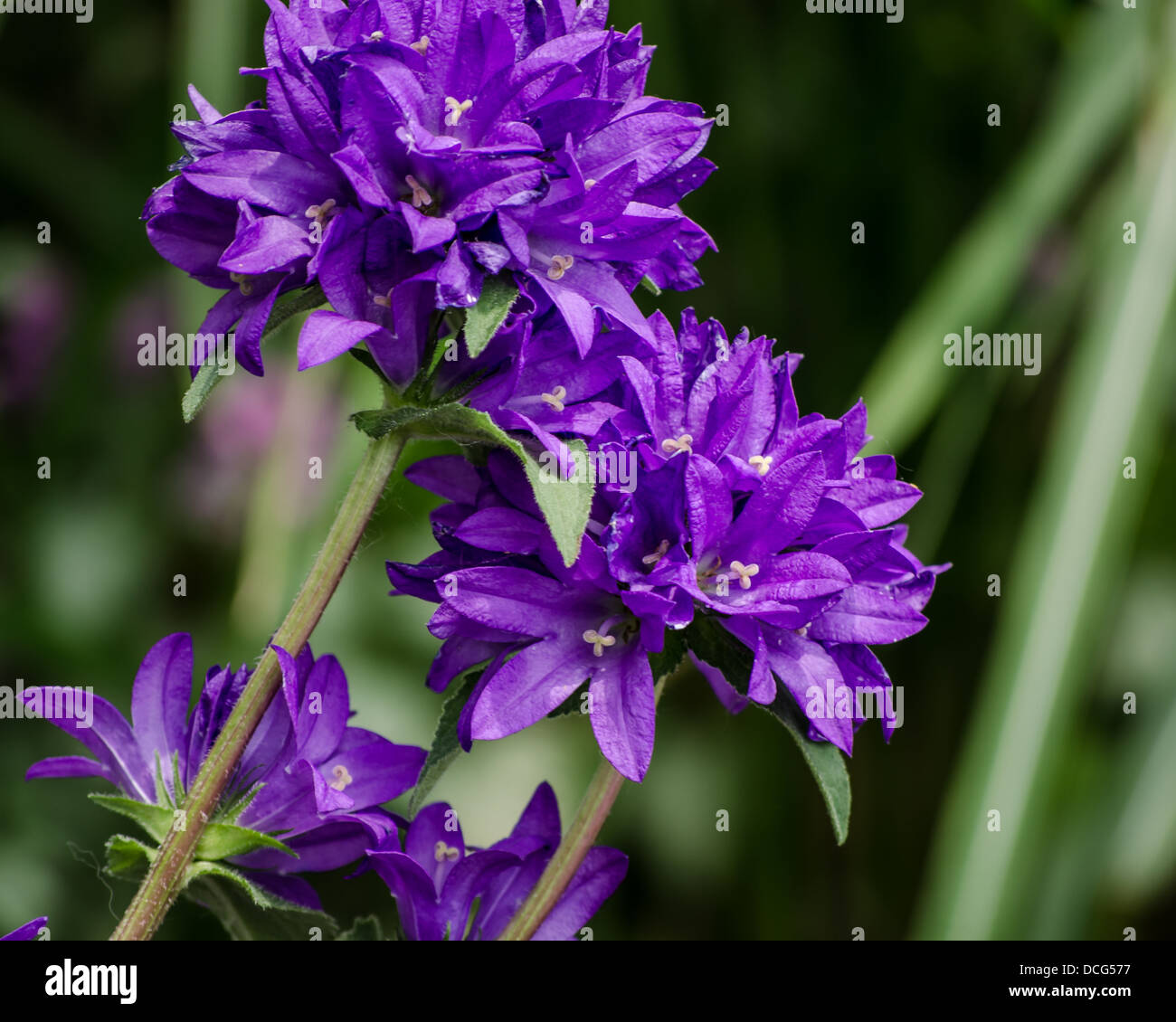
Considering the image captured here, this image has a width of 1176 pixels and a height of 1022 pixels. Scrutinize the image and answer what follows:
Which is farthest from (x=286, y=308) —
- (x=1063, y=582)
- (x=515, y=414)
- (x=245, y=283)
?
(x=1063, y=582)

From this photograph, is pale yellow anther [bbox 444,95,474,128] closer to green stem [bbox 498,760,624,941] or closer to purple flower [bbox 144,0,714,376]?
purple flower [bbox 144,0,714,376]

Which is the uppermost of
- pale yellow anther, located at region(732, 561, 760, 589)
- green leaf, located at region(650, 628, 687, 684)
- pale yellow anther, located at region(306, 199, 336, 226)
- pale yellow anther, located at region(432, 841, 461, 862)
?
pale yellow anther, located at region(306, 199, 336, 226)

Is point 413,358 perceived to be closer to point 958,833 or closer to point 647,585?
point 647,585

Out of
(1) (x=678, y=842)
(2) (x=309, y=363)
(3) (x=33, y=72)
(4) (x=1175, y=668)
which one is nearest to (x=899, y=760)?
(1) (x=678, y=842)

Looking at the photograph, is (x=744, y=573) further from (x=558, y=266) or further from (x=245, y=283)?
(x=245, y=283)

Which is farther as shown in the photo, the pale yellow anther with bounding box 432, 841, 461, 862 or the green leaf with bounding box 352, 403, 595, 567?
the pale yellow anther with bounding box 432, 841, 461, 862

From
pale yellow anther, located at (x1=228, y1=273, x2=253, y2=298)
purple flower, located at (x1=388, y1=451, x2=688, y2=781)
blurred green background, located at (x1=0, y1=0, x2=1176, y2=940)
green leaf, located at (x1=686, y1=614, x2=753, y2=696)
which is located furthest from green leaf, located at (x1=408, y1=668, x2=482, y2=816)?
blurred green background, located at (x1=0, y1=0, x2=1176, y2=940)

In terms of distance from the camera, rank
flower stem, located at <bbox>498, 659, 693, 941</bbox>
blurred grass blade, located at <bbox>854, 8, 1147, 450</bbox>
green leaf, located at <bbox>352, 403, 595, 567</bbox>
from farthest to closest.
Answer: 1. blurred grass blade, located at <bbox>854, 8, 1147, 450</bbox>
2. flower stem, located at <bbox>498, 659, 693, 941</bbox>
3. green leaf, located at <bbox>352, 403, 595, 567</bbox>
